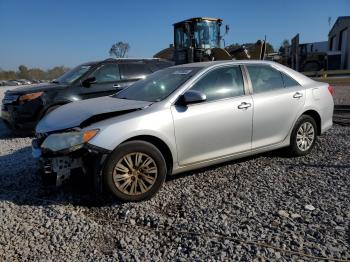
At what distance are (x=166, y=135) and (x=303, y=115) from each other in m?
2.54

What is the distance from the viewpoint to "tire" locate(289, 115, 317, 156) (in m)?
5.30

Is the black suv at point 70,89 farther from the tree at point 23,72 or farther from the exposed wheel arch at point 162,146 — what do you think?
the tree at point 23,72

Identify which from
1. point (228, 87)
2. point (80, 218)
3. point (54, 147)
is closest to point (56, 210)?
point (80, 218)

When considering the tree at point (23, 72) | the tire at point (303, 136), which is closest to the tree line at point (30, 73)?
the tree at point (23, 72)

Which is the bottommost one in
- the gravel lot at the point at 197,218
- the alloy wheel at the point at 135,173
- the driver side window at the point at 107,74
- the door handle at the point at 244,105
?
the gravel lot at the point at 197,218

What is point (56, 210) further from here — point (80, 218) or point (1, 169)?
point (1, 169)

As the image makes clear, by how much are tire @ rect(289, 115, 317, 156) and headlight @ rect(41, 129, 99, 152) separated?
3.15 meters

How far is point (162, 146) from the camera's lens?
13.6 feet

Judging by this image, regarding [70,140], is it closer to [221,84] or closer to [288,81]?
[221,84]

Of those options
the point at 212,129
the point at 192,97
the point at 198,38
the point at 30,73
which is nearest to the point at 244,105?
the point at 212,129

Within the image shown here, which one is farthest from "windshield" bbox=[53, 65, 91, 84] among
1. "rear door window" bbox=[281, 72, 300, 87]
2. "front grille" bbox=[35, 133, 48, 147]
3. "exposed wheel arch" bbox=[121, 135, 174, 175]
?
"rear door window" bbox=[281, 72, 300, 87]

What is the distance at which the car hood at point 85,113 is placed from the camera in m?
3.96

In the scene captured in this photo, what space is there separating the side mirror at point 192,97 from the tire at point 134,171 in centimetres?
71

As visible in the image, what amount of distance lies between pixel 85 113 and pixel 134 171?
94 cm
